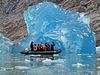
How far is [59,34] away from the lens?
37.7m

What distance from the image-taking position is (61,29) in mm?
37438

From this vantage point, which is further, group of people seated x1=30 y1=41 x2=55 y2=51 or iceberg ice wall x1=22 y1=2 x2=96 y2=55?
iceberg ice wall x1=22 y1=2 x2=96 y2=55

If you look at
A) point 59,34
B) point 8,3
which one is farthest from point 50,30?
point 8,3

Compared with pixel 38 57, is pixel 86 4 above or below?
above

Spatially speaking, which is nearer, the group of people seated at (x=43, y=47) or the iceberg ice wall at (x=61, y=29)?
the group of people seated at (x=43, y=47)

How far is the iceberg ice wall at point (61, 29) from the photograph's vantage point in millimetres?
36312

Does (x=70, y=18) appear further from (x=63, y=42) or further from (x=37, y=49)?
(x=37, y=49)

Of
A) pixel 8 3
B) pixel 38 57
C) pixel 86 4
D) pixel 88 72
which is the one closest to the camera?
pixel 88 72

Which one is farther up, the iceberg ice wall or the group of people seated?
the iceberg ice wall

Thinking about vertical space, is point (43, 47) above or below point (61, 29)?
below

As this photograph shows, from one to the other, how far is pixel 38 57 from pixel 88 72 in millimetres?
12411

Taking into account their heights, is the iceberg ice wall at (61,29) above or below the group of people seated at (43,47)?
above

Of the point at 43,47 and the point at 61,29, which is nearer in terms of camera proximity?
the point at 43,47

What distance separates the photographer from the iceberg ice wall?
36312 mm
